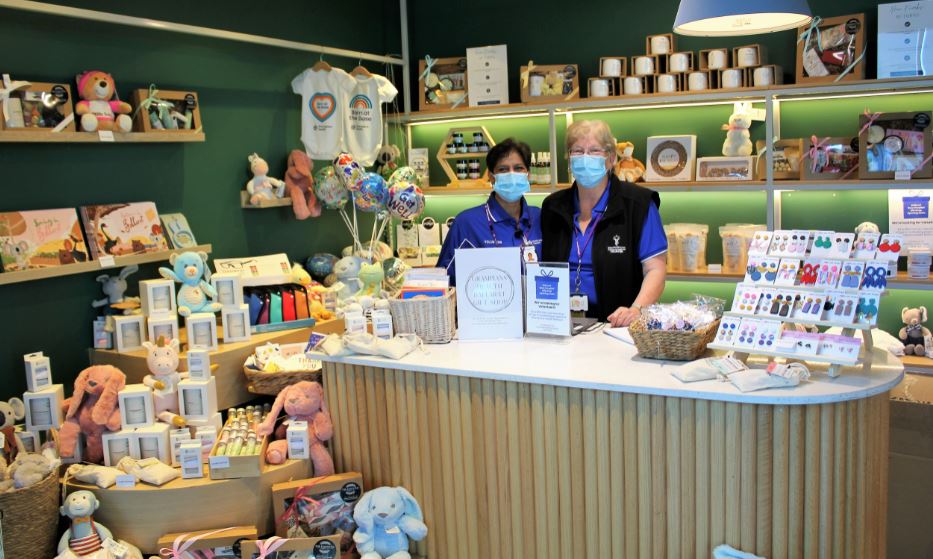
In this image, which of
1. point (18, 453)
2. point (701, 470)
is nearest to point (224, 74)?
point (18, 453)

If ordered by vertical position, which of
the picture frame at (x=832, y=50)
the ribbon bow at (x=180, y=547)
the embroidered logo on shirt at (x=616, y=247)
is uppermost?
the picture frame at (x=832, y=50)

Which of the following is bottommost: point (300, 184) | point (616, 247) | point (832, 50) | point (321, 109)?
point (616, 247)

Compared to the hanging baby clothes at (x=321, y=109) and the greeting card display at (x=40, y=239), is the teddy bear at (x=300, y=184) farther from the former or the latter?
the greeting card display at (x=40, y=239)

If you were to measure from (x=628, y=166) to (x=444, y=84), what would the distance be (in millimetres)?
1452

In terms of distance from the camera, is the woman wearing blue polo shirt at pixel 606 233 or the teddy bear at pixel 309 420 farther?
the woman wearing blue polo shirt at pixel 606 233

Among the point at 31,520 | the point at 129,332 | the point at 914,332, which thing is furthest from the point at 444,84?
the point at 31,520

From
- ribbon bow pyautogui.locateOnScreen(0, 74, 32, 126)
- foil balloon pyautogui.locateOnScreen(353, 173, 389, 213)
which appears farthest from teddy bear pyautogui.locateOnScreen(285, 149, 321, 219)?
ribbon bow pyautogui.locateOnScreen(0, 74, 32, 126)

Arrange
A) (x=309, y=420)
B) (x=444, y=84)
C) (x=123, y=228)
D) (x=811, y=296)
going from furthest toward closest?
(x=444, y=84) → (x=123, y=228) → (x=309, y=420) → (x=811, y=296)

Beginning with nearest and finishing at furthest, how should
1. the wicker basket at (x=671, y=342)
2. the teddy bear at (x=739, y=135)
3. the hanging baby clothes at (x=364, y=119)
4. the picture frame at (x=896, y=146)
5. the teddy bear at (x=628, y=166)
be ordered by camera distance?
the wicker basket at (x=671, y=342) → the picture frame at (x=896, y=146) → the teddy bear at (x=739, y=135) → the hanging baby clothes at (x=364, y=119) → the teddy bear at (x=628, y=166)

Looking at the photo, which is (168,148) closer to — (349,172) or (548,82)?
(349,172)

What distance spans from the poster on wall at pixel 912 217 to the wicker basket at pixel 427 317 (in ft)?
9.72

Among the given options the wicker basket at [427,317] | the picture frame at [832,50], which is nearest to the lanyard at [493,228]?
the wicker basket at [427,317]

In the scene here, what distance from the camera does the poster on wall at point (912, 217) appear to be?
4742mm

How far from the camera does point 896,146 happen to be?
15.0 ft
